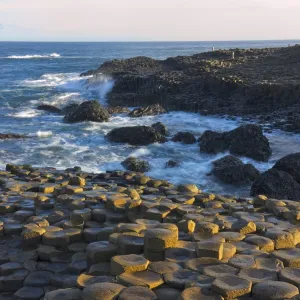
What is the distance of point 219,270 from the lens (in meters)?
3.48

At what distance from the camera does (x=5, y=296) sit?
3.77 m

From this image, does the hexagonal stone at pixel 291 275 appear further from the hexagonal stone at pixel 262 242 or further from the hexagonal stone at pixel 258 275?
the hexagonal stone at pixel 262 242

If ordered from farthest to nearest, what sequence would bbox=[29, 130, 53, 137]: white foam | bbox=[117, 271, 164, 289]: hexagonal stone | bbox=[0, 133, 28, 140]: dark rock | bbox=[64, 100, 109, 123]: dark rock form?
bbox=[64, 100, 109, 123]: dark rock < bbox=[29, 130, 53, 137]: white foam < bbox=[0, 133, 28, 140]: dark rock < bbox=[117, 271, 164, 289]: hexagonal stone

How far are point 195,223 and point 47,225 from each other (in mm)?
1705

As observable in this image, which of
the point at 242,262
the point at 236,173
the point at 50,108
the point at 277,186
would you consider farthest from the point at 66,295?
the point at 50,108

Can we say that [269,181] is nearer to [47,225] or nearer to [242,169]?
[242,169]

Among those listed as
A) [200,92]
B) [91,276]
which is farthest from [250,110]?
[91,276]

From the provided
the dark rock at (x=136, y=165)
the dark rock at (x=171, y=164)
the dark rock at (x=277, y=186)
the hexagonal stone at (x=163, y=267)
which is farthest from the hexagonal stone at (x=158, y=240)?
the dark rock at (x=171, y=164)

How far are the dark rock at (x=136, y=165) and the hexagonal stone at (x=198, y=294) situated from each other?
766cm

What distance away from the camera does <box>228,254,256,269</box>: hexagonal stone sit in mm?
3562

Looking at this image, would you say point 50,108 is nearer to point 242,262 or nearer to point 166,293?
point 242,262

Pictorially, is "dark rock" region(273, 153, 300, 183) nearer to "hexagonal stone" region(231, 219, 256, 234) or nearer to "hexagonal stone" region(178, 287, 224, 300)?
"hexagonal stone" region(231, 219, 256, 234)

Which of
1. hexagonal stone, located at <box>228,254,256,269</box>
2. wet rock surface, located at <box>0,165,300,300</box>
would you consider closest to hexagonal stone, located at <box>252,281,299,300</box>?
wet rock surface, located at <box>0,165,300,300</box>

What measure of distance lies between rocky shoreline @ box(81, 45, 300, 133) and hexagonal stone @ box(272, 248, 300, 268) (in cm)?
1135
